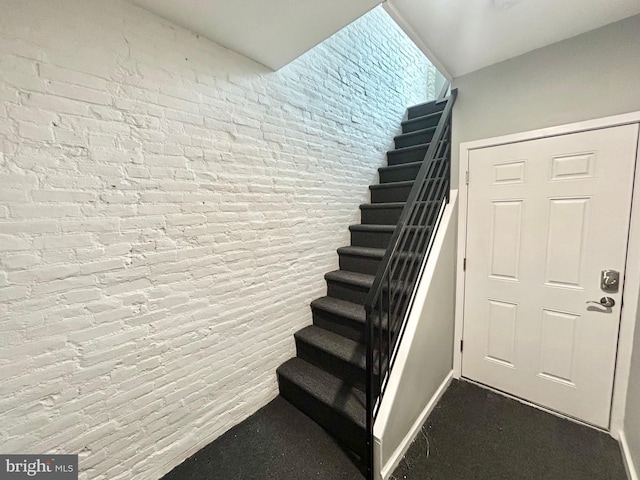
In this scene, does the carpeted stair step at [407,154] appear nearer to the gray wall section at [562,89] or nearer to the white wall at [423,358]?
the gray wall section at [562,89]

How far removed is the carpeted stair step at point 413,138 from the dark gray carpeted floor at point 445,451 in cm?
257

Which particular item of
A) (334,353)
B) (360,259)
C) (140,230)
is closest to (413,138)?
(360,259)

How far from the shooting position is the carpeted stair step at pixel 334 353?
1714mm

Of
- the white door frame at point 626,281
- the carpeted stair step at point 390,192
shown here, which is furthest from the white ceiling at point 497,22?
the carpeted stair step at point 390,192

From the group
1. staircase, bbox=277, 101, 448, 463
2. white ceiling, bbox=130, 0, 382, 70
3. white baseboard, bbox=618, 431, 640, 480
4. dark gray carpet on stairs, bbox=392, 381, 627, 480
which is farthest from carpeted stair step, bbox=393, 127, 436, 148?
white baseboard, bbox=618, 431, 640, 480

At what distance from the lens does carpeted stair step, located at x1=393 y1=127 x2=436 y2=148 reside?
2775 mm

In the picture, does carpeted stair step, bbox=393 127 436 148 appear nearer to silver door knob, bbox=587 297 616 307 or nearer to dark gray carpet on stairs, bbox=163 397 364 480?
silver door knob, bbox=587 297 616 307

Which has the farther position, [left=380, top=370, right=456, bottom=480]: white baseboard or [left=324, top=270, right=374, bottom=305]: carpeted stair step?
[left=324, top=270, right=374, bottom=305]: carpeted stair step

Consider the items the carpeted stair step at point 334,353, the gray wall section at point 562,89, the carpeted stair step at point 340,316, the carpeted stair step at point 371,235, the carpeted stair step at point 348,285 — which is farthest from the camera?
the carpeted stair step at point 371,235

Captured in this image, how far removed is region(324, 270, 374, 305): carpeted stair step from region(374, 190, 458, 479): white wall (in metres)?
0.45

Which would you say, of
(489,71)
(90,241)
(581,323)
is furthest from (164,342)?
(489,71)

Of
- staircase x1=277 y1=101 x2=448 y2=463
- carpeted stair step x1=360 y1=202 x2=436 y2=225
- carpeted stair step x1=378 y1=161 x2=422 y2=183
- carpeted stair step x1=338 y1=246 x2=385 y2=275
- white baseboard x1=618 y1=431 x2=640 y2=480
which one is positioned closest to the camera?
white baseboard x1=618 y1=431 x2=640 y2=480

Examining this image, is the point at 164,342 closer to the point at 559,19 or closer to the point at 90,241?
the point at 90,241

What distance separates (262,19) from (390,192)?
179 cm
